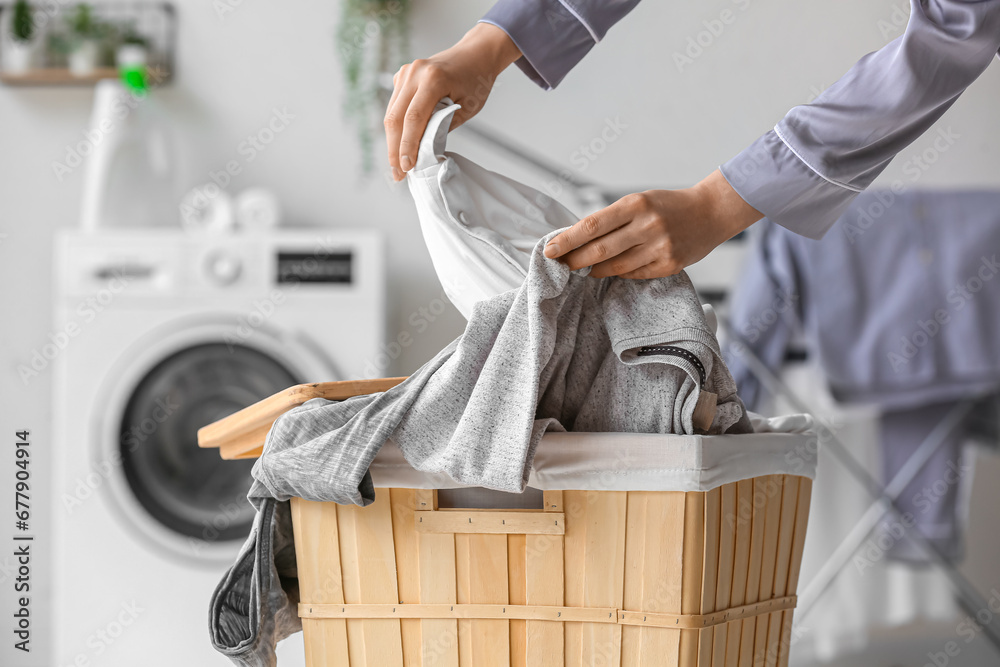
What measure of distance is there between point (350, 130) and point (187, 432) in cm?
106

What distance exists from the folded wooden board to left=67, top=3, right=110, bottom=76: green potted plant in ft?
6.28

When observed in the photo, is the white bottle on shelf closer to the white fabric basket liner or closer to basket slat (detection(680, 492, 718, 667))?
the white fabric basket liner

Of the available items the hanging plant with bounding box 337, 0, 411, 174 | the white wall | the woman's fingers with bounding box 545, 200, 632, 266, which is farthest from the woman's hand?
the hanging plant with bounding box 337, 0, 411, 174

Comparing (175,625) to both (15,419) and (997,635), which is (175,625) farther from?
(997,635)

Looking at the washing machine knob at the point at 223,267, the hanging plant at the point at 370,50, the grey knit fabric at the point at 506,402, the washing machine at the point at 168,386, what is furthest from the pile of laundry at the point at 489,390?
the hanging plant at the point at 370,50

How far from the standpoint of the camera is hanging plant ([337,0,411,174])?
2379 mm

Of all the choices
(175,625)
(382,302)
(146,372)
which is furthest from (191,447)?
(382,302)

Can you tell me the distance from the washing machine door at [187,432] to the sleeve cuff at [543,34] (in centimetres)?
109

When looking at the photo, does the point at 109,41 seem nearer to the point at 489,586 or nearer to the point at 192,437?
the point at 192,437

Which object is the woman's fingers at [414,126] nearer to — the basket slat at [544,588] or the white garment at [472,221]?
the white garment at [472,221]

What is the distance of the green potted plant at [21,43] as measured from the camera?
2328 millimetres

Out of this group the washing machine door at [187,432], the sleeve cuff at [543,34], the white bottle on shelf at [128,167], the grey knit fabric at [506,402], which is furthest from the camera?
the white bottle on shelf at [128,167]

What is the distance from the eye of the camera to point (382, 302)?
6.28 feet

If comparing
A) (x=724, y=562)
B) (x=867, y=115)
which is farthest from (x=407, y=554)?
(x=867, y=115)
